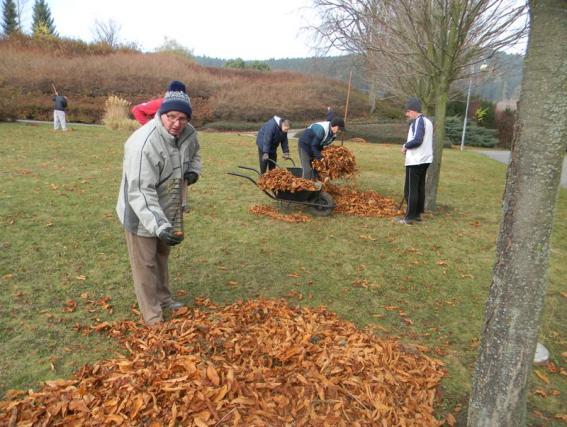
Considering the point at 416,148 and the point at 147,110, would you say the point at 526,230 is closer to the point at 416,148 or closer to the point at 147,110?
the point at 147,110

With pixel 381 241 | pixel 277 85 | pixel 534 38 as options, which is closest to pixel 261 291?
pixel 381 241

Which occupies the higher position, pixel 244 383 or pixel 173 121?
pixel 173 121

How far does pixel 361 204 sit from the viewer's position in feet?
26.1

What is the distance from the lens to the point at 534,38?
6.78 feet

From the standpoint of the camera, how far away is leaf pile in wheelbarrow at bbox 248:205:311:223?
709 centimetres

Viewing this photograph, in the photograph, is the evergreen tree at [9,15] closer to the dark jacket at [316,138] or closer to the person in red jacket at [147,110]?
the dark jacket at [316,138]

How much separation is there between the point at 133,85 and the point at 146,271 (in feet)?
101

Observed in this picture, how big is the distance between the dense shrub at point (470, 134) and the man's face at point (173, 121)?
29570 mm

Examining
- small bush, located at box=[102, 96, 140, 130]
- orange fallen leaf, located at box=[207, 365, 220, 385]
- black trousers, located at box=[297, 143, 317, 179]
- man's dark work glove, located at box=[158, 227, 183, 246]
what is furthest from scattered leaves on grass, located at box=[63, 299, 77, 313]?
small bush, located at box=[102, 96, 140, 130]

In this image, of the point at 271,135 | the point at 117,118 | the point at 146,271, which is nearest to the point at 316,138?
the point at 271,135

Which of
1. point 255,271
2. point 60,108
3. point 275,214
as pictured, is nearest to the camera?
point 255,271

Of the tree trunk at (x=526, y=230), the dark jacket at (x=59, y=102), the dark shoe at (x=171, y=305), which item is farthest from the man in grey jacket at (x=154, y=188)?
the dark jacket at (x=59, y=102)

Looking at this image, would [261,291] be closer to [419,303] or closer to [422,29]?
[419,303]

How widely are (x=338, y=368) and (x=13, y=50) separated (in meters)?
37.4
